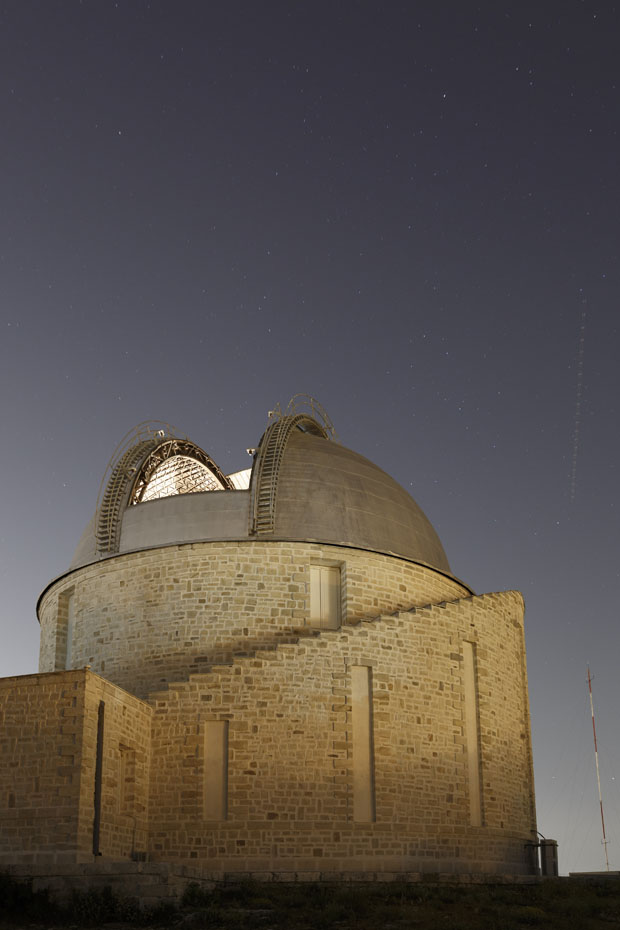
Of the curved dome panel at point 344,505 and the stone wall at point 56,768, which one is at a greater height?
the curved dome panel at point 344,505

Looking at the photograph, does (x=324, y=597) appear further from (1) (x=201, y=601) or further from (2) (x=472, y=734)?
(2) (x=472, y=734)

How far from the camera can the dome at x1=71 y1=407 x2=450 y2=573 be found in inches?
957

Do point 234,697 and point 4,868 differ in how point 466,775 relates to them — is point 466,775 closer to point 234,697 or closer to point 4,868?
point 234,697

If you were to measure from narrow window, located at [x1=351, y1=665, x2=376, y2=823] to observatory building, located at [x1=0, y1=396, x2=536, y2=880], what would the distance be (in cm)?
3

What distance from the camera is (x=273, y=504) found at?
79.9 feet

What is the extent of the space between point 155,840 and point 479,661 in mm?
9005

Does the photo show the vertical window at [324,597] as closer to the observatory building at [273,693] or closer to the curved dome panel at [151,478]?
the observatory building at [273,693]

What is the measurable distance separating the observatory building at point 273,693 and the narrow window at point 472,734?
7 centimetres

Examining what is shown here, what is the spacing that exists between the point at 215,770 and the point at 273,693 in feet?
6.64

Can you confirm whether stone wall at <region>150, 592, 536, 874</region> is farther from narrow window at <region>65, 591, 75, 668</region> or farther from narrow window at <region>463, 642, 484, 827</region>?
narrow window at <region>65, 591, 75, 668</region>

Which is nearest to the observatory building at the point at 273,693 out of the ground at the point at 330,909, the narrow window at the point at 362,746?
the narrow window at the point at 362,746

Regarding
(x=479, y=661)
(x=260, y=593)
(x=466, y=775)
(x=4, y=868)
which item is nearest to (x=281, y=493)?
(x=260, y=593)

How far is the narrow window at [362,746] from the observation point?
21.8 meters

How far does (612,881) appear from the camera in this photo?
70.0 ft
